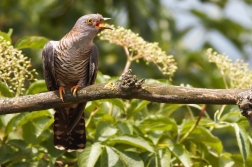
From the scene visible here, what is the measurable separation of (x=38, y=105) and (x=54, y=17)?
4389mm

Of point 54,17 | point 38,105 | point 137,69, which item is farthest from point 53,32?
point 38,105

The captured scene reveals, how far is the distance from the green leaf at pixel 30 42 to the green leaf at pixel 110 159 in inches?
35.5

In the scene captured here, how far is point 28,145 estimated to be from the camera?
3.91 m

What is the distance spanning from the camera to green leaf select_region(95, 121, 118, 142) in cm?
383

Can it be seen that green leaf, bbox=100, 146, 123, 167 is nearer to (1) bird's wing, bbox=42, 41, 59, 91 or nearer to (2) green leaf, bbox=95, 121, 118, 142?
(2) green leaf, bbox=95, 121, 118, 142

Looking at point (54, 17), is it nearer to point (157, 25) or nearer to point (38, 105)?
point (157, 25)

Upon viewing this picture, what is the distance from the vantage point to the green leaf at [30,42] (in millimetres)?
4016

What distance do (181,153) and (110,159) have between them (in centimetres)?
44

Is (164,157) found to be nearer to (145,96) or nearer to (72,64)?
(145,96)

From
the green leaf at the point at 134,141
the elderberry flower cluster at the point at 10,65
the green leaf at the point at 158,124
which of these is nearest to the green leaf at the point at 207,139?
the green leaf at the point at 158,124

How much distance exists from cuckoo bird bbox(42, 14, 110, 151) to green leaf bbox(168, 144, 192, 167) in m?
0.62

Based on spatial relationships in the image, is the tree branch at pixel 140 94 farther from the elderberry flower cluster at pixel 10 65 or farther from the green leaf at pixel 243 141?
the green leaf at pixel 243 141

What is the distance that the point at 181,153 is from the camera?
379 centimetres

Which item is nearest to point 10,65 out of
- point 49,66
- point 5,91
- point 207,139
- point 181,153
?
point 5,91
